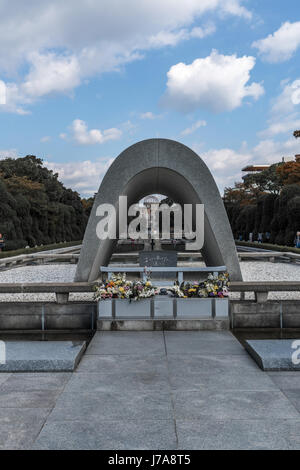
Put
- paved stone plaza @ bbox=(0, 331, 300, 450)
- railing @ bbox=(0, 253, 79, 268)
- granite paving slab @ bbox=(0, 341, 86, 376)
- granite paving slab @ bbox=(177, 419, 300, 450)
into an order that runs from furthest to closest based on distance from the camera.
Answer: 1. railing @ bbox=(0, 253, 79, 268)
2. granite paving slab @ bbox=(0, 341, 86, 376)
3. paved stone plaza @ bbox=(0, 331, 300, 450)
4. granite paving slab @ bbox=(177, 419, 300, 450)

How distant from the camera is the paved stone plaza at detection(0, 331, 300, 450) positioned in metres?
3.67

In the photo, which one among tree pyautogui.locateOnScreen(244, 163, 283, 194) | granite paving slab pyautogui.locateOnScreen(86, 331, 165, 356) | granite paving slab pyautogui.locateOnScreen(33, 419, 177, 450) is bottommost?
granite paving slab pyautogui.locateOnScreen(86, 331, 165, 356)

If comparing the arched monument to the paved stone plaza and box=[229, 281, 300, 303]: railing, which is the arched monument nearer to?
box=[229, 281, 300, 303]: railing

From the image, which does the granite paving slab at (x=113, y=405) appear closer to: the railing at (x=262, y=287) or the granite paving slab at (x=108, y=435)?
the granite paving slab at (x=108, y=435)

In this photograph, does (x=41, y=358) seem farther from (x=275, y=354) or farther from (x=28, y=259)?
(x=28, y=259)

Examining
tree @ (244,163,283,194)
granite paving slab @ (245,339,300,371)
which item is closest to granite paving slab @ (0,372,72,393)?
granite paving slab @ (245,339,300,371)

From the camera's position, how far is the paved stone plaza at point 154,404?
12.0 feet

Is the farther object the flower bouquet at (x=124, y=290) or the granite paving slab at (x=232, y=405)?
the flower bouquet at (x=124, y=290)

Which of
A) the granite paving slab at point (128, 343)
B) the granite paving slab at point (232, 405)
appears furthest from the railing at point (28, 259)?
the granite paving slab at point (232, 405)

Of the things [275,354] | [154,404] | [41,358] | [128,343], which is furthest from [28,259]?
[154,404]

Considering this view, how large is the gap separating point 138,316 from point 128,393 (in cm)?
319

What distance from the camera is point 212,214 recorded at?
1016 cm

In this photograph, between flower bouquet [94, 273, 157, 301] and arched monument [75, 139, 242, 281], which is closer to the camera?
flower bouquet [94, 273, 157, 301]

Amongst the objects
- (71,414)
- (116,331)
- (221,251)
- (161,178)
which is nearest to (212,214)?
(221,251)
